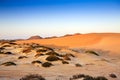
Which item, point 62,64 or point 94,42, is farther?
point 94,42

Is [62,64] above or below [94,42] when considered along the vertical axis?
above

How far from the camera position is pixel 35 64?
2358cm

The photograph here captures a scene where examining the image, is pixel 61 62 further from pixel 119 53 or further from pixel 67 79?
pixel 119 53

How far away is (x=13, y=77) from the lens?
1595cm

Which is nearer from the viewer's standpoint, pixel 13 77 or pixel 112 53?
pixel 13 77

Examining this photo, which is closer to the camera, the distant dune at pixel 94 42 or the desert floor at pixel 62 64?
the desert floor at pixel 62 64

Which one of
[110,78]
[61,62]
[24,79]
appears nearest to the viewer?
[24,79]

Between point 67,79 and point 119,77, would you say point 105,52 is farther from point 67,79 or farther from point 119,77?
point 67,79

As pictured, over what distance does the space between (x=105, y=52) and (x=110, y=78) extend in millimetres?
28355

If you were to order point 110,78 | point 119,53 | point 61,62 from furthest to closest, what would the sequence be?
point 119,53 → point 61,62 → point 110,78

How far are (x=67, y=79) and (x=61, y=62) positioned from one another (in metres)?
9.21

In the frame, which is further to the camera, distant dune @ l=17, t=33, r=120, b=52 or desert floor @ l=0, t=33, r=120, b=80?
distant dune @ l=17, t=33, r=120, b=52

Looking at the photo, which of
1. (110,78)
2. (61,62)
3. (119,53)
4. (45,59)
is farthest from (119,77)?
(119,53)

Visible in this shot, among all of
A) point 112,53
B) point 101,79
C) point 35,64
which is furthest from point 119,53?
point 101,79
